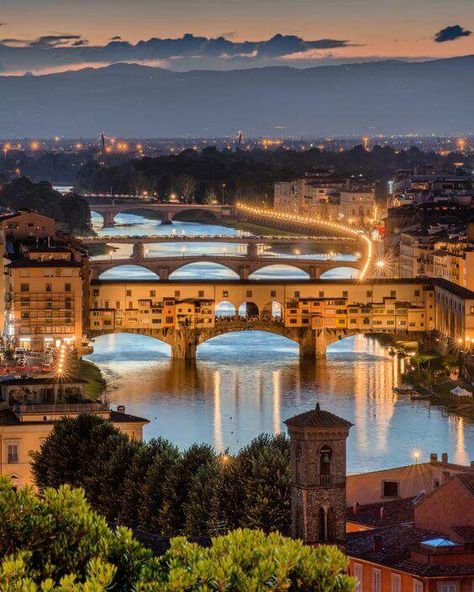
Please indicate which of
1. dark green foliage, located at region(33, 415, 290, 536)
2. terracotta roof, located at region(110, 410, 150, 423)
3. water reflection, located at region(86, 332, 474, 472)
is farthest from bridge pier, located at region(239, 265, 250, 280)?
dark green foliage, located at region(33, 415, 290, 536)

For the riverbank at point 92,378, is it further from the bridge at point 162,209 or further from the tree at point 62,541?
the bridge at point 162,209

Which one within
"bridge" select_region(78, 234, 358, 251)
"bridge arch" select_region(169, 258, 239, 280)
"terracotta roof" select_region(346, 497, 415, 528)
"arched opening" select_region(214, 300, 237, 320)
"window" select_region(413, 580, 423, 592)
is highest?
"bridge" select_region(78, 234, 358, 251)

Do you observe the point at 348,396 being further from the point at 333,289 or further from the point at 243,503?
the point at 243,503

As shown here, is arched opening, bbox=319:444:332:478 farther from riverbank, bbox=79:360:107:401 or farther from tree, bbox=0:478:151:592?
riverbank, bbox=79:360:107:401

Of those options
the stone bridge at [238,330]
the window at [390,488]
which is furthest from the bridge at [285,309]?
the window at [390,488]

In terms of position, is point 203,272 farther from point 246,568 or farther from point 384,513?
point 246,568

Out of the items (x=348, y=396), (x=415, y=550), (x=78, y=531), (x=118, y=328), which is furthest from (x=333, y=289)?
(x=78, y=531)
